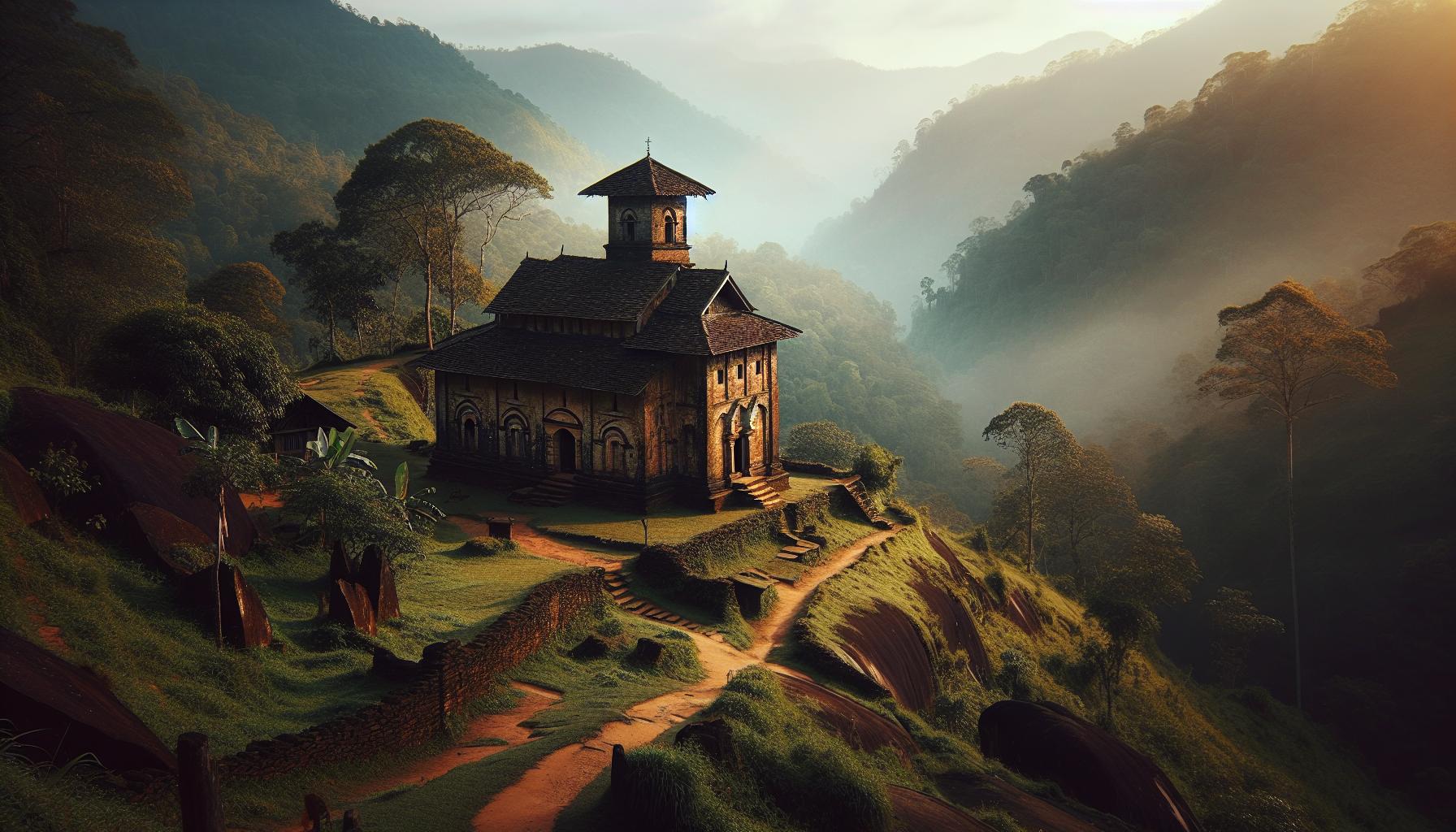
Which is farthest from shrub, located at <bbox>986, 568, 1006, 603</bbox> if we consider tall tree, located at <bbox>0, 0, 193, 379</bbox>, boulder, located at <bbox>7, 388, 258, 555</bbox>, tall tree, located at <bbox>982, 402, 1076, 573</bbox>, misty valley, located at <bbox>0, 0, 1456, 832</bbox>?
tall tree, located at <bbox>0, 0, 193, 379</bbox>

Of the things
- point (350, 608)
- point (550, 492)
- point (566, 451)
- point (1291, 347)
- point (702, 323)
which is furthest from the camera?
point (1291, 347)

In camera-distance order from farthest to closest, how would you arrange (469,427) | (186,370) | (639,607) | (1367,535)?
(1367,535), (469,427), (186,370), (639,607)

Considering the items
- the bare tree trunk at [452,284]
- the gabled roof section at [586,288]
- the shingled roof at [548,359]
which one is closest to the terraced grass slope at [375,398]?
the bare tree trunk at [452,284]

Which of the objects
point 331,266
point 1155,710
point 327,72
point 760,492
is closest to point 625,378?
point 760,492

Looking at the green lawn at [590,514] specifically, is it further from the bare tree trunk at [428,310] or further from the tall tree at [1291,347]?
the tall tree at [1291,347]

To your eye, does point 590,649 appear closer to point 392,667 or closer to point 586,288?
point 392,667

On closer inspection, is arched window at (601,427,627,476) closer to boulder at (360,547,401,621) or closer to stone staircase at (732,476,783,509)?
stone staircase at (732,476,783,509)

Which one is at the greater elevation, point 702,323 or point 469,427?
point 702,323
